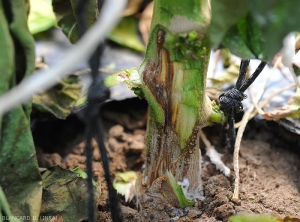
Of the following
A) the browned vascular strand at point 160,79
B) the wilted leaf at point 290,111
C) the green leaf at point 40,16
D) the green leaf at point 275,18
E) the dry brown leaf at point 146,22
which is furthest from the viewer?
the dry brown leaf at point 146,22

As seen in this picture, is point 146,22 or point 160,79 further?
point 146,22

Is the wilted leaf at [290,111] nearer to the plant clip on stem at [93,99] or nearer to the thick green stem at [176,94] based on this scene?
the thick green stem at [176,94]

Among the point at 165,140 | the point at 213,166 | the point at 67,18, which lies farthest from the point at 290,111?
the point at 67,18

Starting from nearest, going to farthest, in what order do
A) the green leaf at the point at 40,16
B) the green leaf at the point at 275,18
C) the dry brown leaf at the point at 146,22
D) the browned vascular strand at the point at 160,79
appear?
the green leaf at the point at 275,18, the browned vascular strand at the point at 160,79, the green leaf at the point at 40,16, the dry brown leaf at the point at 146,22

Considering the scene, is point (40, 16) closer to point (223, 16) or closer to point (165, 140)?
point (165, 140)

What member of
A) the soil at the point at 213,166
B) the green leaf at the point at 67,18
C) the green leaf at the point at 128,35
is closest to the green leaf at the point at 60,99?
the soil at the point at 213,166
